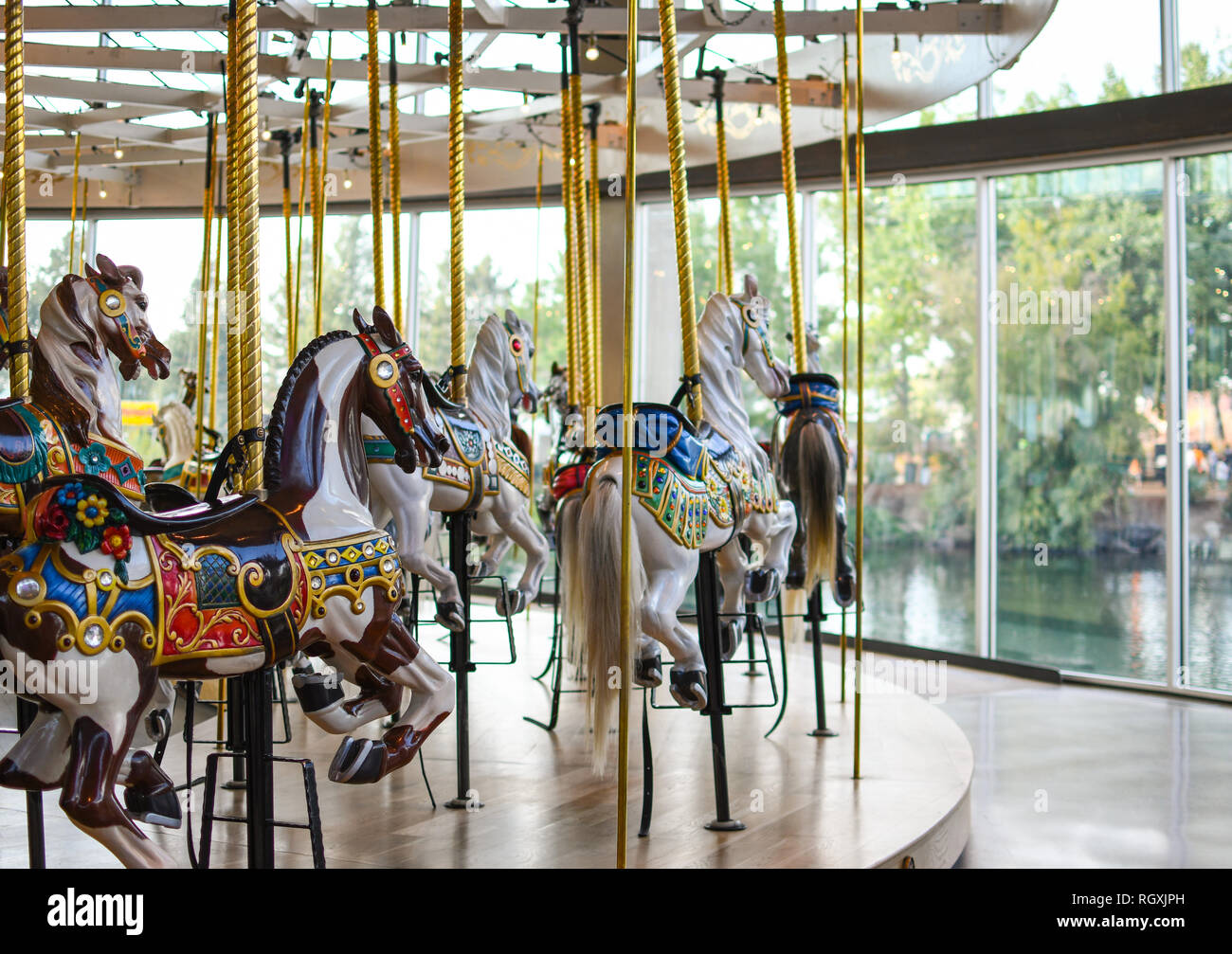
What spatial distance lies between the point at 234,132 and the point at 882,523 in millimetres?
7667

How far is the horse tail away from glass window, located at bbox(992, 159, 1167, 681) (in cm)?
367

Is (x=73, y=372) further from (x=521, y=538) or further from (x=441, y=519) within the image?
(x=521, y=538)

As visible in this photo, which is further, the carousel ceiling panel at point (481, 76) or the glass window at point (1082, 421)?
the glass window at point (1082, 421)

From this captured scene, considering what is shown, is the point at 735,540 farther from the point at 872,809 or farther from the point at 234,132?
the point at 234,132

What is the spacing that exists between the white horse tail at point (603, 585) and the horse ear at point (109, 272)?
1639mm

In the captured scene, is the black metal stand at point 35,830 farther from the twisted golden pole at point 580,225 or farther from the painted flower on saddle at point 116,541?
the twisted golden pole at point 580,225

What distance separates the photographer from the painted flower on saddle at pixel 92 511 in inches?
90.4

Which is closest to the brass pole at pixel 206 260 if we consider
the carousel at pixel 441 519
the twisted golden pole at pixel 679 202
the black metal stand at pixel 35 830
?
the carousel at pixel 441 519

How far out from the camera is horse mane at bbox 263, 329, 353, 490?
104 inches

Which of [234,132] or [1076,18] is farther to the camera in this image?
[1076,18]

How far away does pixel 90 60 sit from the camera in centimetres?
Result: 621

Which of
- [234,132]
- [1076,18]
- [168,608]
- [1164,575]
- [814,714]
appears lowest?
[814,714]

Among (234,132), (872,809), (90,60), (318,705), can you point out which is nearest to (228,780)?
(318,705)

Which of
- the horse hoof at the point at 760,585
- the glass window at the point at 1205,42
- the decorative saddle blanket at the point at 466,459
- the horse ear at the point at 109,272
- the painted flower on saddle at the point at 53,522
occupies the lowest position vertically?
the horse hoof at the point at 760,585
